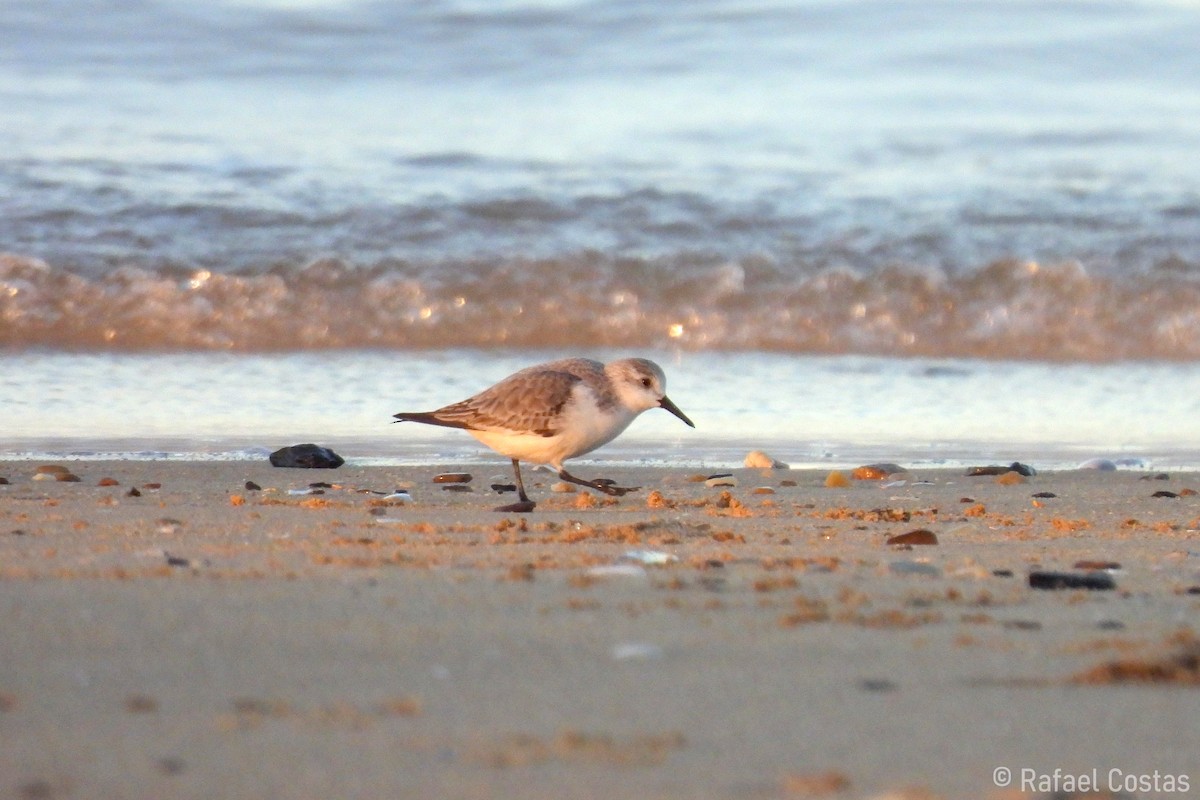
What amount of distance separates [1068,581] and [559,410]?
2.09 metres

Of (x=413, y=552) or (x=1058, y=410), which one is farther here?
(x=1058, y=410)

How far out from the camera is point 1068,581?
9.98ft

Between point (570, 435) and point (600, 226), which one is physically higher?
point (600, 226)

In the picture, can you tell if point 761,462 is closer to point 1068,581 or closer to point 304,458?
point 304,458

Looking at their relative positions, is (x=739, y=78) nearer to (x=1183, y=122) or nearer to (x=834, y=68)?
(x=834, y=68)

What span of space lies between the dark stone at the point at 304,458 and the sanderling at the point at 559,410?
0.38 m

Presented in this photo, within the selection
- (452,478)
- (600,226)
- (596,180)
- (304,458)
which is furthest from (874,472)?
(596,180)

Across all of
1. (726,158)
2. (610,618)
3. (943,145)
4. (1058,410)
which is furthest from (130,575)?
(943,145)

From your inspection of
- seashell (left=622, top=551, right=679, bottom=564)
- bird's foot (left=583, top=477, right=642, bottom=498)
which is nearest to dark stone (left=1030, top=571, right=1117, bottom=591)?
seashell (left=622, top=551, right=679, bottom=564)

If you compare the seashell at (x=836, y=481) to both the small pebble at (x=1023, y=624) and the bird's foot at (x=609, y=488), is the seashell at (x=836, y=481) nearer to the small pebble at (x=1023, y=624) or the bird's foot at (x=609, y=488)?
the bird's foot at (x=609, y=488)

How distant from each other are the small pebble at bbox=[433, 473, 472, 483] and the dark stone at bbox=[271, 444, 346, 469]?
1.24 ft

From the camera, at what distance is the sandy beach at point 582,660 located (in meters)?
1.78

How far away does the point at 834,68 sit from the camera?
607 inches

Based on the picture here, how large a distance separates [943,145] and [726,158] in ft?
6.50
